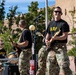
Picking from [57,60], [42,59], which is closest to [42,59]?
[42,59]

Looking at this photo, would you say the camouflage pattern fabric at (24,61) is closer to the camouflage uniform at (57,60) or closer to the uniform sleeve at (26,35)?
the uniform sleeve at (26,35)

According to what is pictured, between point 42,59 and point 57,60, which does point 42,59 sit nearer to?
point 42,59

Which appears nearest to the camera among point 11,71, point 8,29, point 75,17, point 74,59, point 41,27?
point 11,71

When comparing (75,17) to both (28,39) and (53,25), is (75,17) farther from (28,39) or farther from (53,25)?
(53,25)

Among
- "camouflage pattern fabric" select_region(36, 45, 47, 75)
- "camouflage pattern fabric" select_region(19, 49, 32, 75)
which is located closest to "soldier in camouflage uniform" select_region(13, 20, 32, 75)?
"camouflage pattern fabric" select_region(19, 49, 32, 75)

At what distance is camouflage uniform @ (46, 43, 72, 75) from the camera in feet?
24.0

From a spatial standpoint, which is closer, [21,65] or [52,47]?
[52,47]

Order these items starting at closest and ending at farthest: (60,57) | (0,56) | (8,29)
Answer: (60,57) → (0,56) → (8,29)

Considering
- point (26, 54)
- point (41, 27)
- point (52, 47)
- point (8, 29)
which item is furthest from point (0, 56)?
point (8, 29)

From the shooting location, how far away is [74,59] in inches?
802

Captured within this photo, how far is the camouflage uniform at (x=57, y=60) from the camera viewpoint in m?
7.32

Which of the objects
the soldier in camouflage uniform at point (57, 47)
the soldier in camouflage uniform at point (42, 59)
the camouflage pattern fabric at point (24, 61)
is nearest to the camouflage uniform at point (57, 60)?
the soldier in camouflage uniform at point (57, 47)

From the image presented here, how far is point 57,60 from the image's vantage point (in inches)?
292

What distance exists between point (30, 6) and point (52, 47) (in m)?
17.8
